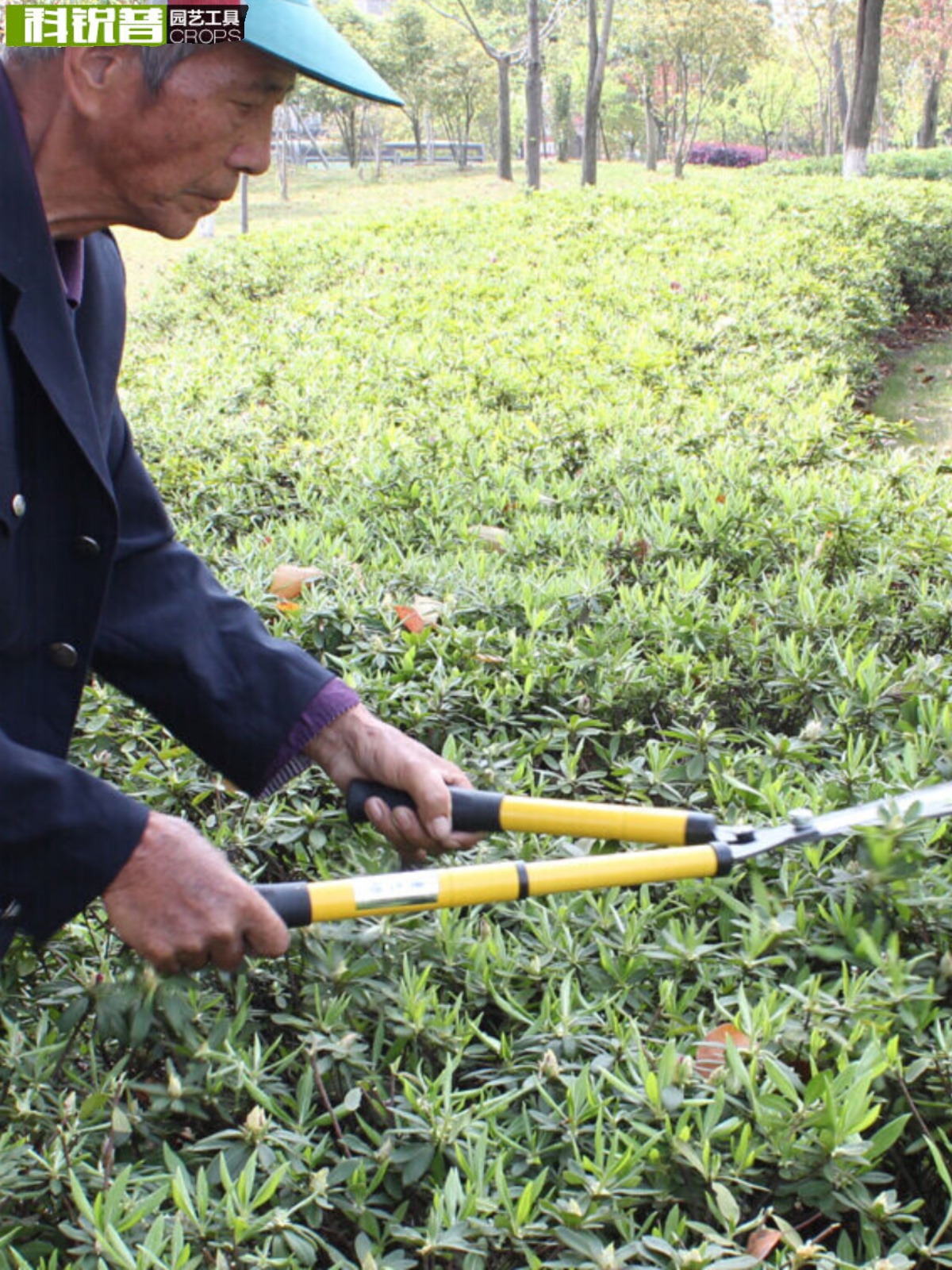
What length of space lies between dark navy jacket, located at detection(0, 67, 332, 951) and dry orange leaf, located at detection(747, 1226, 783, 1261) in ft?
2.95

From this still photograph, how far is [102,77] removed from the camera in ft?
5.71

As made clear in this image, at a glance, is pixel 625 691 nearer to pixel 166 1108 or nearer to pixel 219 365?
pixel 166 1108

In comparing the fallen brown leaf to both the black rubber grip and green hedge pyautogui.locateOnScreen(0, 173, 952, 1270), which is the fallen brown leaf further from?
the black rubber grip

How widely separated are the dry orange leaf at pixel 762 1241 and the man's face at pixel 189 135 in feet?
5.26

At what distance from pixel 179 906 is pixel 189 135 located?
109 cm

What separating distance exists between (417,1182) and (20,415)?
3.89 feet

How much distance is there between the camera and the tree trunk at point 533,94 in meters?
20.7

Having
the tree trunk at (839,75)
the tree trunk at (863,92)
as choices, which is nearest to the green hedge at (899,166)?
the tree trunk at (863,92)

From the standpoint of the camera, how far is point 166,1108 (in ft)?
5.21

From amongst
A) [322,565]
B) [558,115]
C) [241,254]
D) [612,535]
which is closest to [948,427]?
[612,535]

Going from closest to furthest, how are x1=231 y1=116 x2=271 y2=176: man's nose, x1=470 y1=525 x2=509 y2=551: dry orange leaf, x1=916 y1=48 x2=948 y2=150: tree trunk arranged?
x1=231 y1=116 x2=271 y2=176: man's nose < x1=470 y1=525 x2=509 y2=551: dry orange leaf < x1=916 y1=48 x2=948 y2=150: tree trunk

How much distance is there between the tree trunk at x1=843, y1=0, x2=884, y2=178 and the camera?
1880 centimetres

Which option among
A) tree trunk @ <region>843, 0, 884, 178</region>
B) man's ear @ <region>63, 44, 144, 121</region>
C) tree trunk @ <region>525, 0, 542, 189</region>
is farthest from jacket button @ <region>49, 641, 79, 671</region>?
tree trunk @ <region>525, 0, 542, 189</region>
